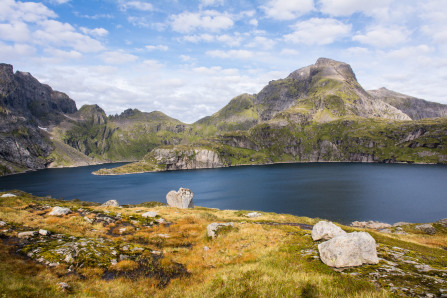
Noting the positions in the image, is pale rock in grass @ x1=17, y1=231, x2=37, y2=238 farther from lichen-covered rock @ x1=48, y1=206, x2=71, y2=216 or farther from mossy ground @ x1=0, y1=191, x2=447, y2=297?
lichen-covered rock @ x1=48, y1=206, x2=71, y2=216

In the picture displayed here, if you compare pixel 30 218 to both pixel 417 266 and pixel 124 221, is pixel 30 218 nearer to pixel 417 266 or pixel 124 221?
pixel 124 221

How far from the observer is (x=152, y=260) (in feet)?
51.7

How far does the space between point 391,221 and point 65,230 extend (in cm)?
11203

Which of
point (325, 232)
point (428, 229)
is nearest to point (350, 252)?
point (325, 232)

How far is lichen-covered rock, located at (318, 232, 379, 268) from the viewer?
12.8 meters

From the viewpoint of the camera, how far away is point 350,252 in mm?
13055

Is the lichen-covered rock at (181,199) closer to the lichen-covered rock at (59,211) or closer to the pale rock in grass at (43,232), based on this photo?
the lichen-covered rock at (59,211)

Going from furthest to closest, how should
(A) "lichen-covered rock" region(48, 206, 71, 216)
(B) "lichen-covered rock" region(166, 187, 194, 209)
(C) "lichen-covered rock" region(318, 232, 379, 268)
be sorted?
(B) "lichen-covered rock" region(166, 187, 194, 209) < (A) "lichen-covered rock" region(48, 206, 71, 216) < (C) "lichen-covered rock" region(318, 232, 379, 268)

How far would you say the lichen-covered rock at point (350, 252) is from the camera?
42.1ft

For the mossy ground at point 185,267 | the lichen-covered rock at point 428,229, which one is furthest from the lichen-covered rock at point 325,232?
the lichen-covered rock at point 428,229

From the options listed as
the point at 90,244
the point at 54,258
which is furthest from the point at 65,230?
the point at 54,258

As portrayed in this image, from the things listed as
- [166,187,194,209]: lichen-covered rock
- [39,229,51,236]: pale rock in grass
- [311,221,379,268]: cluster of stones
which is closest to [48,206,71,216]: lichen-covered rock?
Result: [39,229,51,236]: pale rock in grass

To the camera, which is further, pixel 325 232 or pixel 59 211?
pixel 59 211

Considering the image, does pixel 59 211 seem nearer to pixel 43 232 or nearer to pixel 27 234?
pixel 43 232
